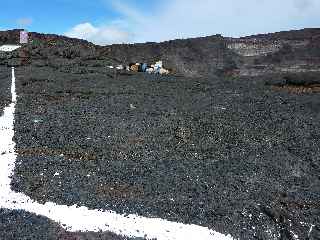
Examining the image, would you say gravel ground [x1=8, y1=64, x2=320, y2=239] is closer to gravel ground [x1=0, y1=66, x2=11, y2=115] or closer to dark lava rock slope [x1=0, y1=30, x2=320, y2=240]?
dark lava rock slope [x1=0, y1=30, x2=320, y2=240]

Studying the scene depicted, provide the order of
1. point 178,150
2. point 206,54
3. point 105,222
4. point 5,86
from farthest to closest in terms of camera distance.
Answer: point 206,54 < point 5,86 < point 178,150 < point 105,222

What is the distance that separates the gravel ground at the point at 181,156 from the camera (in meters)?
11.1

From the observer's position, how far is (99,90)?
84.5ft

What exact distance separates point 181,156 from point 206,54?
94.7 feet

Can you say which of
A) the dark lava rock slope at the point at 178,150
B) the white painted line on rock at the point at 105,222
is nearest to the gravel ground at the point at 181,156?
the dark lava rock slope at the point at 178,150

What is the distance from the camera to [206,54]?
42.3 meters

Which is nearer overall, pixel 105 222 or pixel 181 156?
pixel 105 222

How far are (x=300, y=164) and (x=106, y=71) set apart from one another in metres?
21.0

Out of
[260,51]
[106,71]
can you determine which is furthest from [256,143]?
[260,51]

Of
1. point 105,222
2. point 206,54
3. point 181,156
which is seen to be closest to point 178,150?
point 181,156

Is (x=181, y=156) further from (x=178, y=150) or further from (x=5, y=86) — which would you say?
(x=5, y=86)

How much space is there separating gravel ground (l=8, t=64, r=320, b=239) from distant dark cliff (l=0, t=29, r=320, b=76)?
14.0 metres

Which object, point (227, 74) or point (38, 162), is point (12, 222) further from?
point (227, 74)

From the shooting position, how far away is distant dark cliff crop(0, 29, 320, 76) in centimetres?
3841
